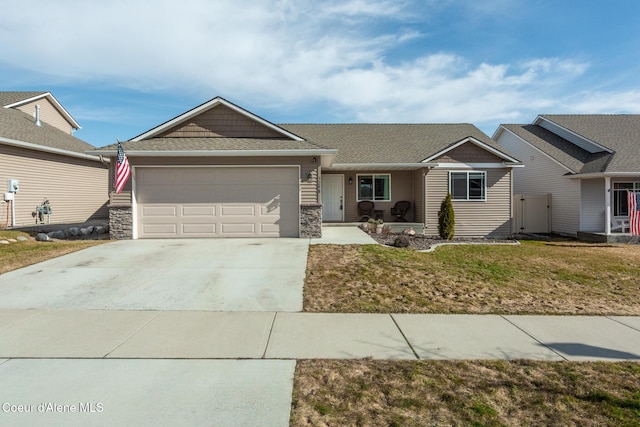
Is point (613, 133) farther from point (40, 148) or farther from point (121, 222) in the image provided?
point (40, 148)

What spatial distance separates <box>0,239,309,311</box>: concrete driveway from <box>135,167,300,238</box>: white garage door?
169 cm

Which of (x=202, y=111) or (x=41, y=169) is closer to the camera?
(x=202, y=111)

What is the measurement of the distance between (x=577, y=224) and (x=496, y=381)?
15472 mm

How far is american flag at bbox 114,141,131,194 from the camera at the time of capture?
421 inches

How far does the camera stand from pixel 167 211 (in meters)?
11.8

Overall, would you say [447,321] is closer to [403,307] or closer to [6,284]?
[403,307]

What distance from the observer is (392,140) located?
18109 millimetres

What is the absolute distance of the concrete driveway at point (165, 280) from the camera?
5.94m

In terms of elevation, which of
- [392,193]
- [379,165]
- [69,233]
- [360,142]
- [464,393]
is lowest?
[464,393]

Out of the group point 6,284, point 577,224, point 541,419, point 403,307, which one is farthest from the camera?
point 577,224

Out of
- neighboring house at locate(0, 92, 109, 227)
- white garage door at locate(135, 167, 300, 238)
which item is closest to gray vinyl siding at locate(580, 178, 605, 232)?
white garage door at locate(135, 167, 300, 238)

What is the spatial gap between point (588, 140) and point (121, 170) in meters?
19.5

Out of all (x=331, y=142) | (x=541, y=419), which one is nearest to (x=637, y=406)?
(x=541, y=419)

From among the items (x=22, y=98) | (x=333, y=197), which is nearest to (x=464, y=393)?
(x=333, y=197)
